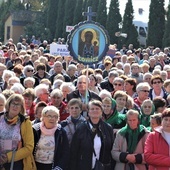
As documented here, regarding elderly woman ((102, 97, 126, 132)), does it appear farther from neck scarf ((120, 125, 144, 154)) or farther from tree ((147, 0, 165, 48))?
tree ((147, 0, 165, 48))

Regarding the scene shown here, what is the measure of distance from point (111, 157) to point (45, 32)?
41.2m

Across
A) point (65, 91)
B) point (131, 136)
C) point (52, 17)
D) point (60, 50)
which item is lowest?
point (131, 136)

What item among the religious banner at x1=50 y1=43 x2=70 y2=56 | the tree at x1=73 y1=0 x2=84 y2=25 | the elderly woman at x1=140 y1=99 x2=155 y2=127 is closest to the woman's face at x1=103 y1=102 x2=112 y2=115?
the elderly woman at x1=140 y1=99 x2=155 y2=127

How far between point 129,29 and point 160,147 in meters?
31.9

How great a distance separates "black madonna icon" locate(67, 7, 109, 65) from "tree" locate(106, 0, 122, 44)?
98.3 feet

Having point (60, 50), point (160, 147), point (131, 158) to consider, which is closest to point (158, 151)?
point (160, 147)

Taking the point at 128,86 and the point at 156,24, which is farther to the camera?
the point at 156,24

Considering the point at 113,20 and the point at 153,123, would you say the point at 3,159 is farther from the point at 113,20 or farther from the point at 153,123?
the point at 113,20

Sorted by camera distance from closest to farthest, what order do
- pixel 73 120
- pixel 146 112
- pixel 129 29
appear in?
pixel 73 120 < pixel 146 112 < pixel 129 29

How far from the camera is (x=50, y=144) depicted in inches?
276

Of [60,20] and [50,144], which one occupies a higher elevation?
[60,20]

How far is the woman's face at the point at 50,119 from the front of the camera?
6.97 metres

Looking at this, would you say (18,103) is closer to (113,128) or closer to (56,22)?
(113,128)

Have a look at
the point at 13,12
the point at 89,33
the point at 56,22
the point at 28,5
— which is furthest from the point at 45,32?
the point at 89,33
